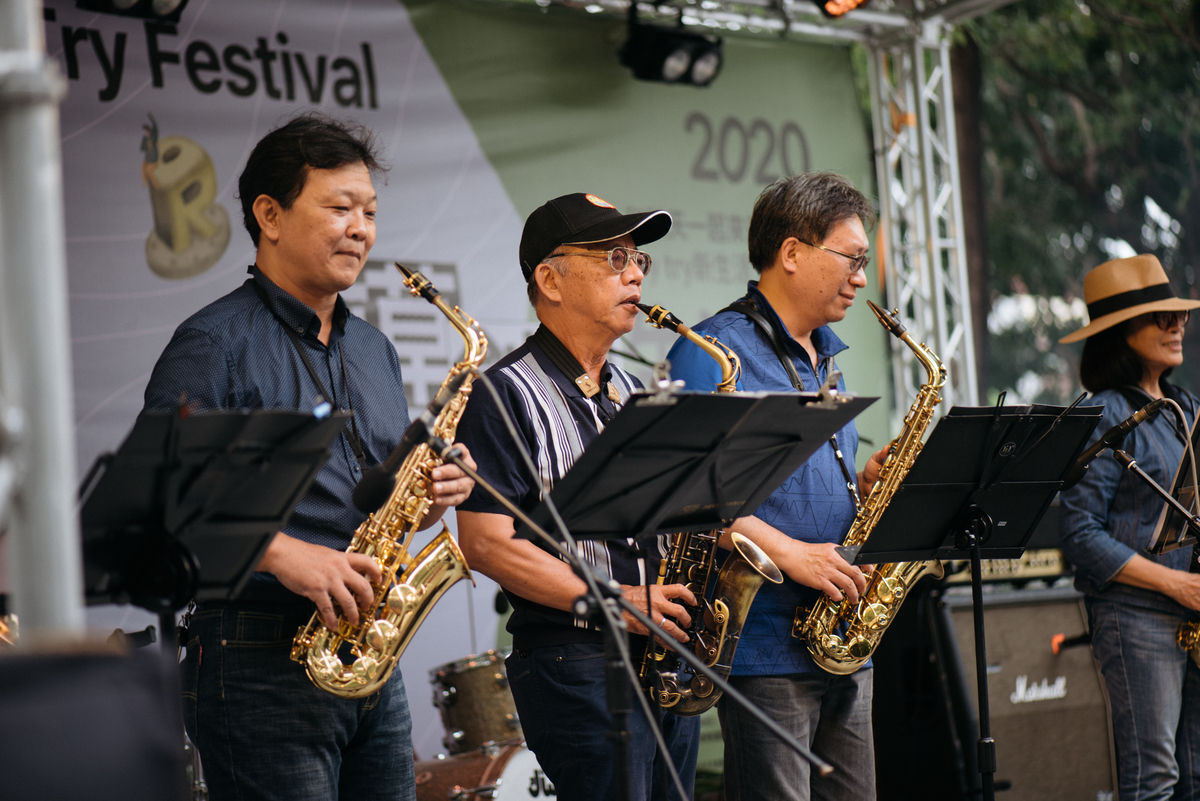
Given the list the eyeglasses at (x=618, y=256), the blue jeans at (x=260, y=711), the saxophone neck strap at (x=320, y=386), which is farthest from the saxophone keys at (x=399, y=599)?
the eyeglasses at (x=618, y=256)

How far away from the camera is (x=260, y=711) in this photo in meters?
2.71

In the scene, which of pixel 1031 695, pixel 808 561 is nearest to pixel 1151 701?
pixel 1031 695

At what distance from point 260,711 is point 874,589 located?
78.4 inches

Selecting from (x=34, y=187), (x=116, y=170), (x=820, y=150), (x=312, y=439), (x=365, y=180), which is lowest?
(x=312, y=439)

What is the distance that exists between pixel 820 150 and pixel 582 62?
1624 mm

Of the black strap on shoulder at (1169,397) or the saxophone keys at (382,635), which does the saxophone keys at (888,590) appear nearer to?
the black strap on shoulder at (1169,397)

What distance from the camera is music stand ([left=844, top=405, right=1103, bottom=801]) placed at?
3219 mm

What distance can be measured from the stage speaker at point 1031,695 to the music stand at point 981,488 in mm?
1839

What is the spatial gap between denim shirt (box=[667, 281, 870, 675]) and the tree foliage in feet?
29.2

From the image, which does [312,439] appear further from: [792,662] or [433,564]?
[792,662]

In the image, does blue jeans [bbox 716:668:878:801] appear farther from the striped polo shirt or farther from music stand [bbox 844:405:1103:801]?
the striped polo shirt

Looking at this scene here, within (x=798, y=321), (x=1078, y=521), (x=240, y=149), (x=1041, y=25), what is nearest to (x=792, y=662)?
(x=798, y=321)

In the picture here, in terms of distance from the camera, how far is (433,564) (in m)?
3.02

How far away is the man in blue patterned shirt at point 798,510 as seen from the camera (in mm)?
3264
